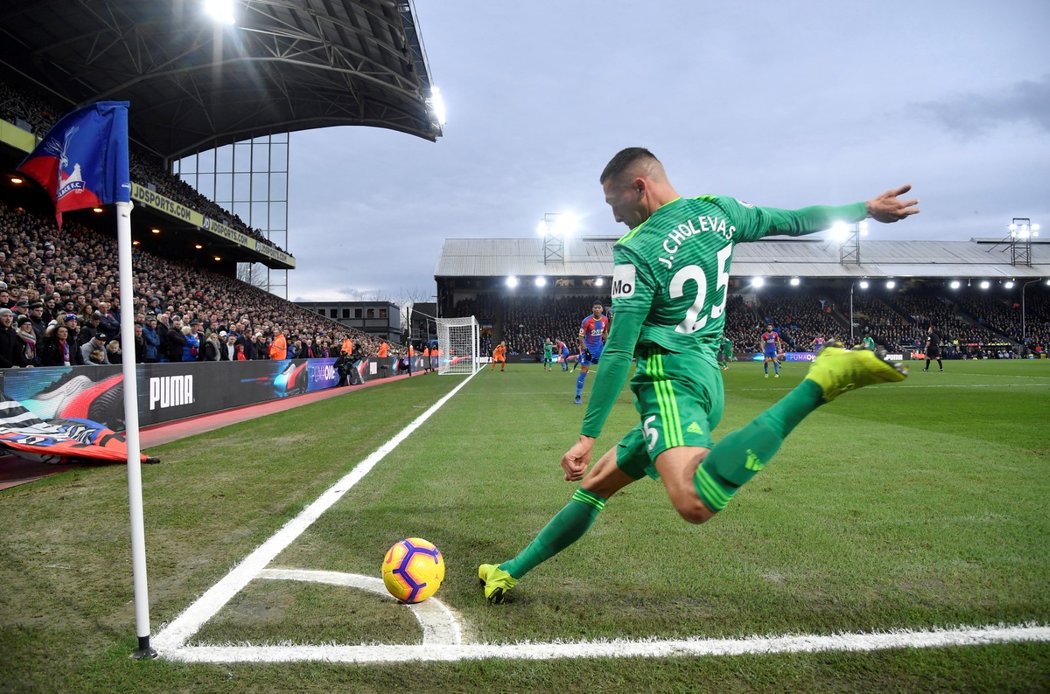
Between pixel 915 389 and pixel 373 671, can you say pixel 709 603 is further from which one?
pixel 915 389

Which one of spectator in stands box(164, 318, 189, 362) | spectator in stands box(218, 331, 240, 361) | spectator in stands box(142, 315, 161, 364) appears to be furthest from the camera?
spectator in stands box(218, 331, 240, 361)

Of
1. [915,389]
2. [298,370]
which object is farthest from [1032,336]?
[298,370]

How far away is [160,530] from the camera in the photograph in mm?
4320

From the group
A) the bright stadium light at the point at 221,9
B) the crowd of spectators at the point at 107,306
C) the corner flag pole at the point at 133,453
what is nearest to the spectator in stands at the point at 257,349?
the crowd of spectators at the point at 107,306

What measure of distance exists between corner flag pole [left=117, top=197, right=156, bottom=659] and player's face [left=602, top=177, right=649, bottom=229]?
2.08 metres

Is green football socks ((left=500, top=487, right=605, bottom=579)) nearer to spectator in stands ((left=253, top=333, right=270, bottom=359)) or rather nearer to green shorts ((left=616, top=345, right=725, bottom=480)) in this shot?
green shorts ((left=616, top=345, right=725, bottom=480))

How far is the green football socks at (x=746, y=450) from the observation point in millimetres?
2150

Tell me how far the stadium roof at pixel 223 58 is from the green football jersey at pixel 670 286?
2302 centimetres

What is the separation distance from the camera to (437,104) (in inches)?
1152

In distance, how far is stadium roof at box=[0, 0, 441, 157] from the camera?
75.9 ft

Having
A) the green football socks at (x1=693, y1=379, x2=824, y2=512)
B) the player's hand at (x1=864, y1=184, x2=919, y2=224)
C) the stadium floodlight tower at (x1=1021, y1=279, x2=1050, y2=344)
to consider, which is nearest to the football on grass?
the green football socks at (x1=693, y1=379, x2=824, y2=512)

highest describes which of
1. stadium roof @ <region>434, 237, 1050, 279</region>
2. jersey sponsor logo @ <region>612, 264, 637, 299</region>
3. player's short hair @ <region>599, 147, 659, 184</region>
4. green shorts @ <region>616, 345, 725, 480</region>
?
stadium roof @ <region>434, 237, 1050, 279</region>

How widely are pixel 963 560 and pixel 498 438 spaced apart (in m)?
5.95

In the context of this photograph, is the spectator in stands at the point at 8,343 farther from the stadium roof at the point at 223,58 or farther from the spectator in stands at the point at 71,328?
the stadium roof at the point at 223,58
